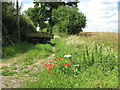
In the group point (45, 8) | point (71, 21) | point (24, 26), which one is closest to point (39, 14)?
point (45, 8)

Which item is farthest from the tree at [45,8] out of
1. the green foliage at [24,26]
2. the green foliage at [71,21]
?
the green foliage at [24,26]

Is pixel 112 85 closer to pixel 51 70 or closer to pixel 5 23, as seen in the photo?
pixel 51 70

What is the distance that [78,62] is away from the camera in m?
5.13

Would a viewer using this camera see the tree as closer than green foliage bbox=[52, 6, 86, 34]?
No

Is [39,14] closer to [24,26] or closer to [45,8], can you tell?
[45,8]

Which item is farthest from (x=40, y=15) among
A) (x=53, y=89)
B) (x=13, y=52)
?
(x=53, y=89)

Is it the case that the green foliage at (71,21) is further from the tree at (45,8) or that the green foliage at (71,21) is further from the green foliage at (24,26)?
the tree at (45,8)

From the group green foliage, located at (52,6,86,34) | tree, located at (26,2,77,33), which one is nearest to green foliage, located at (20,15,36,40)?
green foliage, located at (52,6,86,34)

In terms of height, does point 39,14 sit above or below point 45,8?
below

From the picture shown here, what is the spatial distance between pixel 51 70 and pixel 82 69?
1.23 m

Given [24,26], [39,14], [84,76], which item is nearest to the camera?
[84,76]

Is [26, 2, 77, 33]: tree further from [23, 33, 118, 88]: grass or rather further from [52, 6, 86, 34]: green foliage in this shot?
[23, 33, 118, 88]: grass

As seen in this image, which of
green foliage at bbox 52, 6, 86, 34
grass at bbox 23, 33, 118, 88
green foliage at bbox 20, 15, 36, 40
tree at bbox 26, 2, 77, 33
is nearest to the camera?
grass at bbox 23, 33, 118, 88

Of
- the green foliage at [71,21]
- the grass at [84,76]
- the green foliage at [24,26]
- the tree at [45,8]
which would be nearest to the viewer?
the grass at [84,76]
